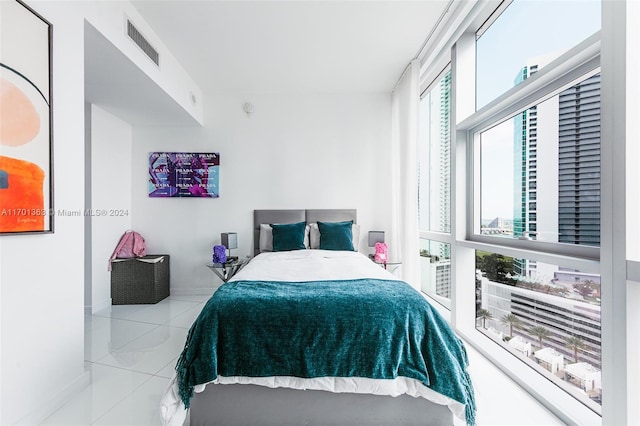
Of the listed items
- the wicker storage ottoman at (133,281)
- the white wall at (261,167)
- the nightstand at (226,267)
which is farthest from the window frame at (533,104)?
the wicker storage ottoman at (133,281)

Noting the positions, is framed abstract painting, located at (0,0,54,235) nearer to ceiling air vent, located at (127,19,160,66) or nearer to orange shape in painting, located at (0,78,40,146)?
Answer: orange shape in painting, located at (0,78,40,146)

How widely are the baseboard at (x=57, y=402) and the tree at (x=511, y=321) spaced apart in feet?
9.99

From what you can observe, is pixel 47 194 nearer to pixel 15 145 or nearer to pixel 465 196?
pixel 15 145

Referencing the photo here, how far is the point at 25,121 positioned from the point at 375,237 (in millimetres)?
3227

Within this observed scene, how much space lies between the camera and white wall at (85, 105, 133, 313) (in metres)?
3.17

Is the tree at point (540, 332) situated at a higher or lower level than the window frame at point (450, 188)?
lower

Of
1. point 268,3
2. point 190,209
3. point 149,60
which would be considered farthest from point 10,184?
point 190,209

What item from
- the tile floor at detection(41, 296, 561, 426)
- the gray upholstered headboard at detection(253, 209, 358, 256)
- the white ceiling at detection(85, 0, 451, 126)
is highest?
the white ceiling at detection(85, 0, 451, 126)

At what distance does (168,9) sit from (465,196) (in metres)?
3.10

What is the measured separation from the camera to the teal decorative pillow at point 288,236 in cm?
331

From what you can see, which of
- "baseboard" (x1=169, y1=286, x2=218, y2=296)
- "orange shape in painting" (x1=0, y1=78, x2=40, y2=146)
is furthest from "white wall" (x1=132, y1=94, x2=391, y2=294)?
"orange shape in painting" (x1=0, y1=78, x2=40, y2=146)

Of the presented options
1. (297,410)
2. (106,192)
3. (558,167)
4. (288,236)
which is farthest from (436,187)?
(106,192)

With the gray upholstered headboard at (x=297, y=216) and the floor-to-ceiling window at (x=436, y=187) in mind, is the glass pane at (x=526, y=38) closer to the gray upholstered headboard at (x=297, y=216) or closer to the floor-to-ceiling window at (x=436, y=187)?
the floor-to-ceiling window at (x=436, y=187)

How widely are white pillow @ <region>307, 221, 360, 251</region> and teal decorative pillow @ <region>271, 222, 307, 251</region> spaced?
5.8 inches
